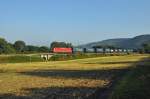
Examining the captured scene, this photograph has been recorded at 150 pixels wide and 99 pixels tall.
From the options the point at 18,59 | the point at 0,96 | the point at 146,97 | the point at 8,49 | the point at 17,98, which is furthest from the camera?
the point at 8,49

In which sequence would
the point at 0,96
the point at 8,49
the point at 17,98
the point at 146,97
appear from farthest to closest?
the point at 8,49
the point at 0,96
the point at 17,98
the point at 146,97

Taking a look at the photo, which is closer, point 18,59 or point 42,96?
point 42,96

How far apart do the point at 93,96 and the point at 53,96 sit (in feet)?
6.53

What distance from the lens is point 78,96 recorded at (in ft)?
69.3

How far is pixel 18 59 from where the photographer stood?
105375mm

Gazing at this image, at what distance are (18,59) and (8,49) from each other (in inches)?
2876

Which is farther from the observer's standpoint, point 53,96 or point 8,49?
point 8,49

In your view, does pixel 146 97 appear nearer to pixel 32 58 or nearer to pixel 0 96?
pixel 0 96

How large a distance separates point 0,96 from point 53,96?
280 cm

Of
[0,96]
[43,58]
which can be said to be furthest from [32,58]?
[0,96]

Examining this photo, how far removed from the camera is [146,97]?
62.7 ft

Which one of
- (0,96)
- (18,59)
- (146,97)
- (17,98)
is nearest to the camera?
(146,97)

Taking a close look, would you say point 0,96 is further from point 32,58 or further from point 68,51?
point 68,51

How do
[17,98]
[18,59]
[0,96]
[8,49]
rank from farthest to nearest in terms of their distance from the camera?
[8,49]
[18,59]
[0,96]
[17,98]
